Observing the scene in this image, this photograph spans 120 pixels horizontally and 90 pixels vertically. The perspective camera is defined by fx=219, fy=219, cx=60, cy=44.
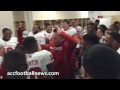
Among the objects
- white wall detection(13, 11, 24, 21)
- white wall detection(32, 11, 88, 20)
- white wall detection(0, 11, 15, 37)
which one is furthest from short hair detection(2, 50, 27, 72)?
white wall detection(32, 11, 88, 20)

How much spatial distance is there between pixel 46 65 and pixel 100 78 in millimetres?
1154

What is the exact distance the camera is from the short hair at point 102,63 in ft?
3.43

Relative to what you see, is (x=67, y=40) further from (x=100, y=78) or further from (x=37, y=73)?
(x=100, y=78)

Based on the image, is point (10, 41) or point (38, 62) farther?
point (10, 41)

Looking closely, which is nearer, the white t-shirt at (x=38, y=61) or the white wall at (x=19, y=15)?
the white t-shirt at (x=38, y=61)

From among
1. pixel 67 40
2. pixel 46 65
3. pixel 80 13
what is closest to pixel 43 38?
pixel 67 40

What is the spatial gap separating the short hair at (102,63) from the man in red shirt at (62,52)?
159 centimetres

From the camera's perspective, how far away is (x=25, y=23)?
7.88m

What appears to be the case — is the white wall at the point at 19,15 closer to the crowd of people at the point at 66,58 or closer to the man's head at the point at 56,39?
the crowd of people at the point at 66,58

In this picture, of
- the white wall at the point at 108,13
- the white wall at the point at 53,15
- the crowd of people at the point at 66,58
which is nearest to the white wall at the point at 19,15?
the white wall at the point at 53,15

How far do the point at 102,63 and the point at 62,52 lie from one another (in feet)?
5.38

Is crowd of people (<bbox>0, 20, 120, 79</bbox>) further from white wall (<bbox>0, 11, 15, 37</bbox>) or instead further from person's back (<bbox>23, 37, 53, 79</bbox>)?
white wall (<bbox>0, 11, 15, 37</bbox>)

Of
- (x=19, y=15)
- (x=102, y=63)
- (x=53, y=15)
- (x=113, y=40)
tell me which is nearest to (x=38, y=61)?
(x=113, y=40)

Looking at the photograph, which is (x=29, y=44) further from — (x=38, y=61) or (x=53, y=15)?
(x=53, y=15)
